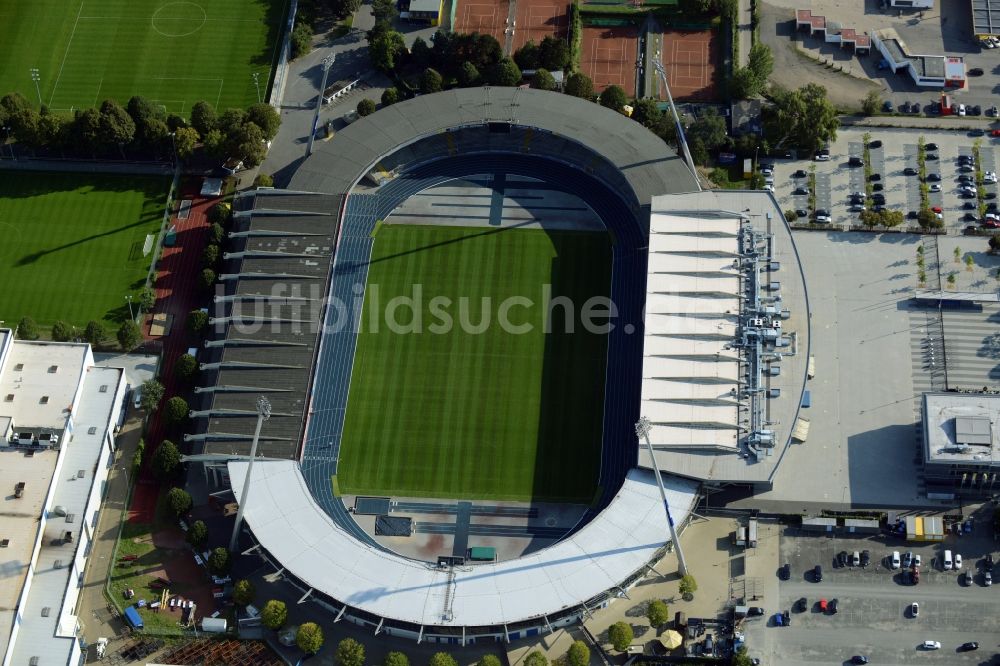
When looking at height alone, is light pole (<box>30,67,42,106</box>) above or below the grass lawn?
above

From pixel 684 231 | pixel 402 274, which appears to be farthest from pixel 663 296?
pixel 402 274

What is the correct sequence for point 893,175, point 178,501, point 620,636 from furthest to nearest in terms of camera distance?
point 893,175 → point 178,501 → point 620,636

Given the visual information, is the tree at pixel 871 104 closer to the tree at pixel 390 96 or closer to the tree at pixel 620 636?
the tree at pixel 390 96

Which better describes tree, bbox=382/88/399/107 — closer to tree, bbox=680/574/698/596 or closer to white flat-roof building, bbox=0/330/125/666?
white flat-roof building, bbox=0/330/125/666

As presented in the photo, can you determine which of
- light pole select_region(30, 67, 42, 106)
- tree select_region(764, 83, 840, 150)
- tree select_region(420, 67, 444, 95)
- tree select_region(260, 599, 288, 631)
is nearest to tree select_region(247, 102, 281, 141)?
tree select_region(420, 67, 444, 95)

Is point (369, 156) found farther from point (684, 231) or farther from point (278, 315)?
point (684, 231)

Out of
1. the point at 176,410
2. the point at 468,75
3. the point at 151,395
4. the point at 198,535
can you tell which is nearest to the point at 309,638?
the point at 198,535

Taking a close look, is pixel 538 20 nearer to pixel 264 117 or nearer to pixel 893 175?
pixel 264 117
